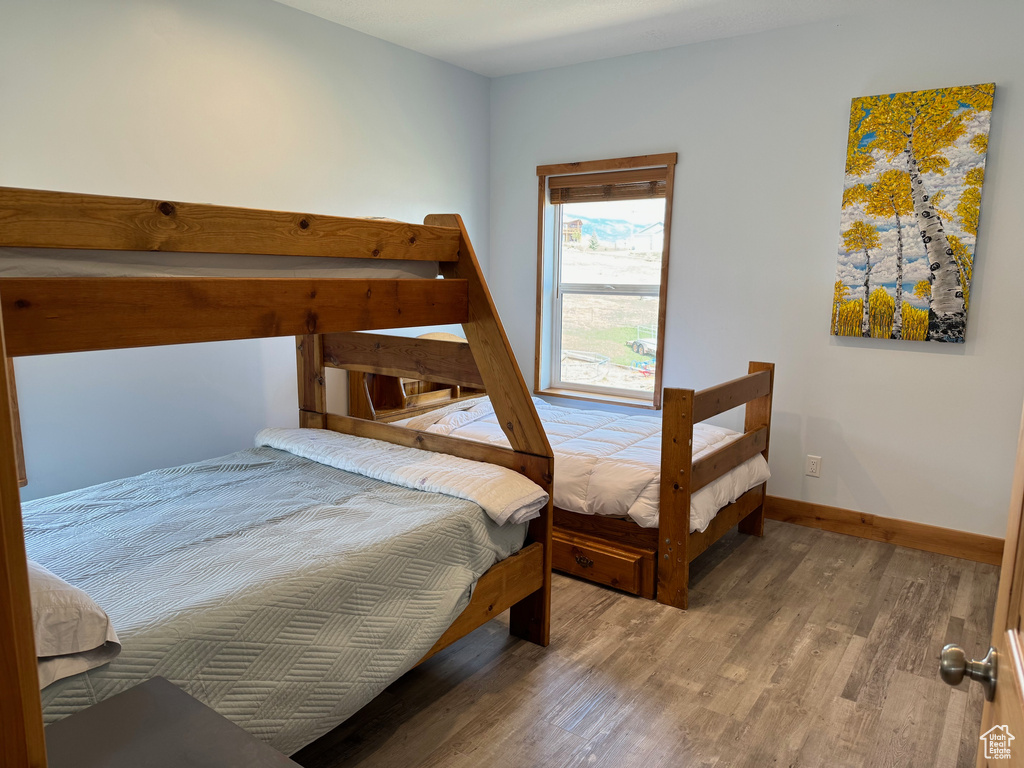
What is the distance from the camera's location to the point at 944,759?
180cm

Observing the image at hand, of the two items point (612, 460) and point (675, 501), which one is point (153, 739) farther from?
point (612, 460)

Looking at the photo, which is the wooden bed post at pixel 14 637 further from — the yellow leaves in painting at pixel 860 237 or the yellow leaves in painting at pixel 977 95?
the yellow leaves in painting at pixel 977 95

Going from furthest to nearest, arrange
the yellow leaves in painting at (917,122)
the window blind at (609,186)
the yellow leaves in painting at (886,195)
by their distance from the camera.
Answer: the window blind at (609,186)
the yellow leaves in painting at (886,195)
the yellow leaves in painting at (917,122)

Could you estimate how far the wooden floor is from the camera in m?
1.82

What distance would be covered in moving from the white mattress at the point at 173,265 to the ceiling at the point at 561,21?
1.96 meters

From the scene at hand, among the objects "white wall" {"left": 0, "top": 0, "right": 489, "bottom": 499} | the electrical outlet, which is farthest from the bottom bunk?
the electrical outlet

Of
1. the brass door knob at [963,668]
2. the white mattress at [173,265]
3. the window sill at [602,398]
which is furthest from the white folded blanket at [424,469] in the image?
the window sill at [602,398]

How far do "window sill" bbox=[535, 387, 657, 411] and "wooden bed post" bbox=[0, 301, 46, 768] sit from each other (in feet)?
12.2

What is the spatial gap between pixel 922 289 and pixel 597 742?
2495 mm

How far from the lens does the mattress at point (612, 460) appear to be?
104 inches

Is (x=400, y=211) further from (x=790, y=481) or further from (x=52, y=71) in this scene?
(x=790, y=481)

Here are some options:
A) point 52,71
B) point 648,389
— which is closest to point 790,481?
point 648,389

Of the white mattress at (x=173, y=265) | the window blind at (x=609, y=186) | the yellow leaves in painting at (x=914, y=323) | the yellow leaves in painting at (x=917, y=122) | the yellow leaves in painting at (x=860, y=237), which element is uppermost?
the yellow leaves in painting at (x=917, y=122)

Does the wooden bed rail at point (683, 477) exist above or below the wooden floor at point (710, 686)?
above
